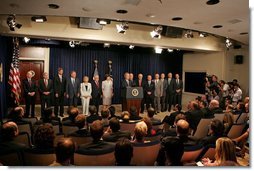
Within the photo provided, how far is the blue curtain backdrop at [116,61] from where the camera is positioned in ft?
31.0

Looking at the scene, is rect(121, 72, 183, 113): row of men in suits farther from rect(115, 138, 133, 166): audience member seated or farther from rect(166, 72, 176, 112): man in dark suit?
rect(115, 138, 133, 166): audience member seated

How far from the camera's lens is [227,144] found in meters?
2.12

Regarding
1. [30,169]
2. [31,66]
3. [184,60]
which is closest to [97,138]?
[30,169]

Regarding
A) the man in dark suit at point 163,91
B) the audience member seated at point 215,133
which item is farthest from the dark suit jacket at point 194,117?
the man in dark suit at point 163,91

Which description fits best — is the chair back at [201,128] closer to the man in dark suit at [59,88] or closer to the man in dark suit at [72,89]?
the man in dark suit at [72,89]

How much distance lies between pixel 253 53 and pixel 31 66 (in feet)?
27.2

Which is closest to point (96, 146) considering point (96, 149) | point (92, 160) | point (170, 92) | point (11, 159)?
point (96, 149)

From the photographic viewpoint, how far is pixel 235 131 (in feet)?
12.7

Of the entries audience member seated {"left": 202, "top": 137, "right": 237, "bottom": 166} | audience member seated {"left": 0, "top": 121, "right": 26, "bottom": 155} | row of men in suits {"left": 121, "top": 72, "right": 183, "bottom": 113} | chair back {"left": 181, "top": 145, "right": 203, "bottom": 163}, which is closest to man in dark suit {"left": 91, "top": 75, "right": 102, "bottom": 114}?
row of men in suits {"left": 121, "top": 72, "right": 183, "bottom": 113}

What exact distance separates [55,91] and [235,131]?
4.87 metres

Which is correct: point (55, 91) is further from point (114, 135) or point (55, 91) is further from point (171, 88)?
point (114, 135)

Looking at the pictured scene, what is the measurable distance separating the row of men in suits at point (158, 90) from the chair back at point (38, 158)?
5.30m

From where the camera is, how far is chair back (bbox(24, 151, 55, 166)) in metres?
2.18

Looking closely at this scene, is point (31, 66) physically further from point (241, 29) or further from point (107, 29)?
point (241, 29)
